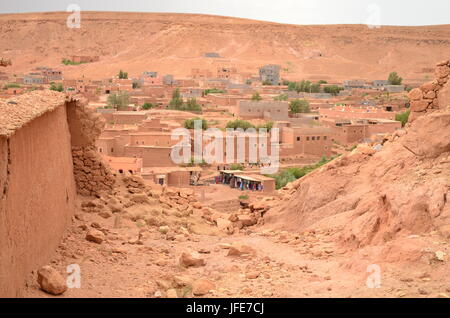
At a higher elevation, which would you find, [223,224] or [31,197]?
[31,197]

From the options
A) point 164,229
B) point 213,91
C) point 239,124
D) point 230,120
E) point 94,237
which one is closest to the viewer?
point 94,237

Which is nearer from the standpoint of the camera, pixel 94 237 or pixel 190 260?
pixel 190 260

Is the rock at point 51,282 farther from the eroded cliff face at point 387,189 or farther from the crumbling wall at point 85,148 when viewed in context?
the crumbling wall at point 85,148

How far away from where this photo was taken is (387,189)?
7.16 m

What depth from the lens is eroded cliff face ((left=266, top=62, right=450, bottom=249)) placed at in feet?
20.5

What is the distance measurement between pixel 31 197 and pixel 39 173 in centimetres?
47

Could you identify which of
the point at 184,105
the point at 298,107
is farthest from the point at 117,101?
the point at 298,107

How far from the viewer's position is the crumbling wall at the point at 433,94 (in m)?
9.02

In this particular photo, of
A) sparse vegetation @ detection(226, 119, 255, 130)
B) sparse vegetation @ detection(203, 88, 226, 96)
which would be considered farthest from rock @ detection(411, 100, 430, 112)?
sparse vegetation @ detection(203, 88, 226, 96)

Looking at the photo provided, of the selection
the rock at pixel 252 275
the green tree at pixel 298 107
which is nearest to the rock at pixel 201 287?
the rock at pixel 252 275

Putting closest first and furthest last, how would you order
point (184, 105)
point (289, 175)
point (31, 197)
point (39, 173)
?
point (31, 197) < point (39, 173) < point (289, 175) < point (184, 105)

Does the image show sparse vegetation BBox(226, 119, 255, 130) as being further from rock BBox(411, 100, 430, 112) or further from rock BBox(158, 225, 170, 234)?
rock BBox(158, 225, 170, 234)

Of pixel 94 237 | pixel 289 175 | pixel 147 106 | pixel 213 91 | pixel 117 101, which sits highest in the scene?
pixel 213 91

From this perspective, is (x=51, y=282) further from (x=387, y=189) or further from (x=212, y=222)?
(x=212, y=222)
